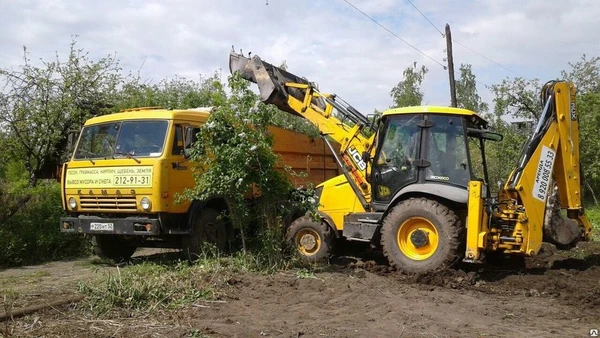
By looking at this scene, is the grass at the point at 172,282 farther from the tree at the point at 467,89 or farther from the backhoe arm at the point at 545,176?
the tree at the point at 467,89

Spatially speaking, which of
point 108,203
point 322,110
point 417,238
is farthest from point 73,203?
point 417,238

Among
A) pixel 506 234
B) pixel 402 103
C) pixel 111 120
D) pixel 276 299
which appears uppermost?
pixel 402 103

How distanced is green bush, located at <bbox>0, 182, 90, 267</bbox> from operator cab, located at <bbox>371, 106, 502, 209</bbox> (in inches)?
246

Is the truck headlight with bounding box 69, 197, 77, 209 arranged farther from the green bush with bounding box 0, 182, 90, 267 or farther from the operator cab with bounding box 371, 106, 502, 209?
the operator cab with bounding box 371, 106, 502, 209

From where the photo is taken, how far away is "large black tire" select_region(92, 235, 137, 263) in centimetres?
1066

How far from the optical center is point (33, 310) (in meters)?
6.43

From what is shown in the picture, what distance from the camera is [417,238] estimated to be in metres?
8.99

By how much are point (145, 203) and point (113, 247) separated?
6.31 feet

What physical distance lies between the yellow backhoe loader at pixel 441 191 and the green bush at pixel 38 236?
Result: 4755 millimetres

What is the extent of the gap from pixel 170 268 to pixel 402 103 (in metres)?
29.5

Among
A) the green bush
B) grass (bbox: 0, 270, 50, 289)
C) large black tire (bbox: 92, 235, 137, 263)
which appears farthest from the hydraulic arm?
the green bush

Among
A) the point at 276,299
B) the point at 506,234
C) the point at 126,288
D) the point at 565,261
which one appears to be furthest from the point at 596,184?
the point at 126,288

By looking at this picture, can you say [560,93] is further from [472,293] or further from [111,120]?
[111,120]

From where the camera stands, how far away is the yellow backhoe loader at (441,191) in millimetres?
8773
